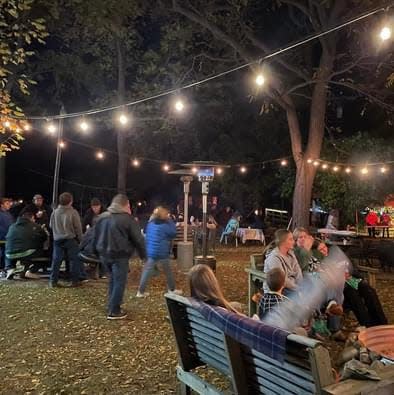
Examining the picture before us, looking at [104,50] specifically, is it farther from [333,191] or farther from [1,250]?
[1,250]

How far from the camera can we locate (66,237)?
7.74m

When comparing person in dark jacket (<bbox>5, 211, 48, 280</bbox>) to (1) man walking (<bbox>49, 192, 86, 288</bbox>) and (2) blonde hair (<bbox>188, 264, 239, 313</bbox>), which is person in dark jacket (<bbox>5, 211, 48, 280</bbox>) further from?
(2) blonde hair (<bbox>188, 264, 239, 313</bbox>)

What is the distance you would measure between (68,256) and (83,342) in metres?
3.08

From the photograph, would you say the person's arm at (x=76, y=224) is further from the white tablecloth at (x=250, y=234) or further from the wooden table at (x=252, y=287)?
the white tablecloth at (x=250, y=234)

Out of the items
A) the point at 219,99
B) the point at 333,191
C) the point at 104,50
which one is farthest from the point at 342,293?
the point at 104,50

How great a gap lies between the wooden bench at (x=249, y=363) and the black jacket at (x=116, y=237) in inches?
97.9

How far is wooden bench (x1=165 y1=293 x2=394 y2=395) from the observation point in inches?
83.0

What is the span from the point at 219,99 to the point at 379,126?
20.9 ft

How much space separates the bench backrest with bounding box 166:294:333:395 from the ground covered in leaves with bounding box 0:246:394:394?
783 mm

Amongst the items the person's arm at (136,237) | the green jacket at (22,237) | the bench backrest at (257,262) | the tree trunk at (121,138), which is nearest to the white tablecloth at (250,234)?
the tree trunk at (121,138)

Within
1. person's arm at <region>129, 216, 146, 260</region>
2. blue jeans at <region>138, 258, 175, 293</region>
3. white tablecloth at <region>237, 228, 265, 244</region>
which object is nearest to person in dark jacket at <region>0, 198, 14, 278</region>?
blue jeans at <region>138, 258, 175, 293</region>

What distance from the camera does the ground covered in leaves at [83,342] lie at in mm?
3969

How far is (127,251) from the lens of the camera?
235 inches

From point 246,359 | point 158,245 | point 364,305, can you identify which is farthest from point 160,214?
point 246,359
